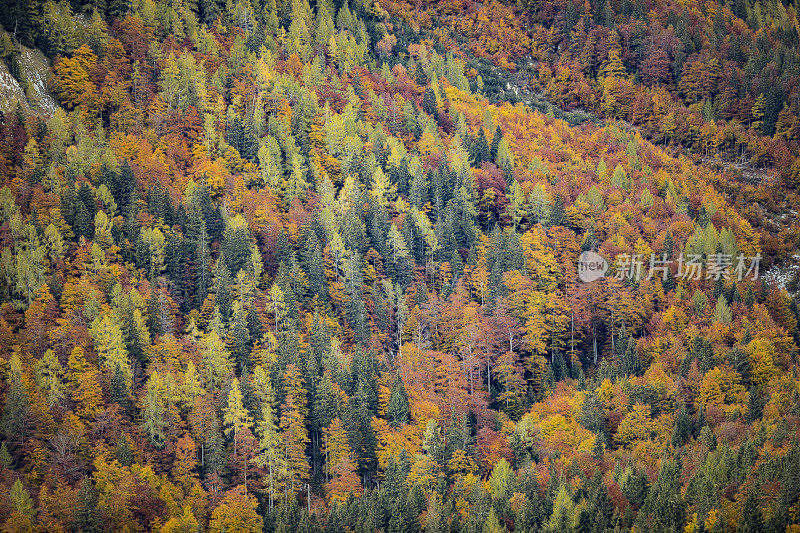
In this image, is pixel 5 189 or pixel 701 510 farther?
pixel 5 189

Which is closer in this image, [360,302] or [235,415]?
[235,415]

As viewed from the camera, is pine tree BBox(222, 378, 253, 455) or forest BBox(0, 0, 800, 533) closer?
forest BBox(0, 0, 800, 533)

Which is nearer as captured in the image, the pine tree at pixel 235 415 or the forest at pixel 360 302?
the forest at pixel 360 302

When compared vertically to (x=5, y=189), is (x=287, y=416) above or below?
below

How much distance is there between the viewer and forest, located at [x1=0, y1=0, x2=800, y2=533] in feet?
281

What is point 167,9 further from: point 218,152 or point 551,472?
point 551,472

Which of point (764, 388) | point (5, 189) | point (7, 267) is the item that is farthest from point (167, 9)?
point (764, 388)

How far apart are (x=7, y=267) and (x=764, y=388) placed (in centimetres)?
8639

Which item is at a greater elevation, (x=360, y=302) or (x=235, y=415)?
(x=360, y=302)

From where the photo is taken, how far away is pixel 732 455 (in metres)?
85.9

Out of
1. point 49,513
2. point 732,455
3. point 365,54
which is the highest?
point 365,54

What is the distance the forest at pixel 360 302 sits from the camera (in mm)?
85625

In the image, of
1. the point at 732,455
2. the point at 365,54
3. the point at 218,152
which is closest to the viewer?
the point at 732,455

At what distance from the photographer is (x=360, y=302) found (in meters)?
111
